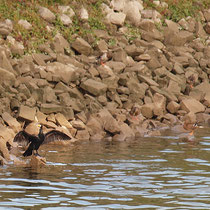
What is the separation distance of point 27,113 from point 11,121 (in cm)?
77

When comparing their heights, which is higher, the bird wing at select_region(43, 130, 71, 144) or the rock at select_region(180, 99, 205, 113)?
the rock at select_region(180, 99, 205, 113)

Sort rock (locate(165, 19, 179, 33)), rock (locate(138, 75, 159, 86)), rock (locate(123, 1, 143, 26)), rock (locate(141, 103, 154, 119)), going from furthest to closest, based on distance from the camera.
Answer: rock (locate(165, 19, 179, 33)) < rock (locate(123, 1, 143, 26)) < rock (locate(138, 75, 159, 86)) < rock (locate(141, 103, 154, 119))

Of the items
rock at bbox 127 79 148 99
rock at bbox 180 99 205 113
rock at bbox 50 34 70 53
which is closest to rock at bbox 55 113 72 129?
rock at bbox 127 79 148 99

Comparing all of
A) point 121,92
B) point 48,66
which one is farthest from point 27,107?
point 121,92

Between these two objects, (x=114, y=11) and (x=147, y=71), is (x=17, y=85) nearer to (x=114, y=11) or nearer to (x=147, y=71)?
(x=147, y=71)

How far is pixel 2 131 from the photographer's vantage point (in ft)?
66.8

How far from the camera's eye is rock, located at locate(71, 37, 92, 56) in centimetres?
2867

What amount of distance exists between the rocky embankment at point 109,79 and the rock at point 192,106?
4cm

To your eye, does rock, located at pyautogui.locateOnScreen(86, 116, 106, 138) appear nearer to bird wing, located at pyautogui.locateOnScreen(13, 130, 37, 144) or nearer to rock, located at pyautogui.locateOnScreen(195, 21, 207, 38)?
bird wing, located at pyautogui.locateOnScreen(13, 130, 37, 144)

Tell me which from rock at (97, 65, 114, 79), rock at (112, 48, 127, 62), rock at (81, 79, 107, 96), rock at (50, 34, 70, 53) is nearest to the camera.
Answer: rock at (81, 79, 107, 96)

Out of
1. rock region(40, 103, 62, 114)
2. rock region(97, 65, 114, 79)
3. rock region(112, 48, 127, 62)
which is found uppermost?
rock region(112, 48, 127, 62)

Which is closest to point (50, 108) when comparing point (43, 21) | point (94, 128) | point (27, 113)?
point (27, 113)

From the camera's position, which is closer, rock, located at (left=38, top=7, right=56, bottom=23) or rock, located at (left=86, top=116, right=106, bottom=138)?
rock, located at (left=86, top=116, right=106, bottom=138)

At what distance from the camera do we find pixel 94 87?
2517cm
